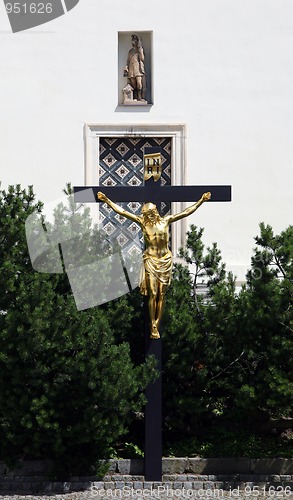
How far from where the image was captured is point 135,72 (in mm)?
16438

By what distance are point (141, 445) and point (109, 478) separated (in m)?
0.63

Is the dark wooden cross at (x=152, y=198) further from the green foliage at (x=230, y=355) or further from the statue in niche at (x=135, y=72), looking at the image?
the statue in niche at (x=135, y=72)

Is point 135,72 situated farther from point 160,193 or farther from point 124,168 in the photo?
point 160,193

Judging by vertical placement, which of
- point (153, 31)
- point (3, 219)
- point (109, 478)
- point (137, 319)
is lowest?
point (109, 478)

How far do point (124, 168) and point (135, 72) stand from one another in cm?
135

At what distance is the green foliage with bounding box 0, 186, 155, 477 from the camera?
36.2ft

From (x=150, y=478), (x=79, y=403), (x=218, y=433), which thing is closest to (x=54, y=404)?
(x=79, y=403)

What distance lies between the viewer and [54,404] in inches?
443

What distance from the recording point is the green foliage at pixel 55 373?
11.0 meters

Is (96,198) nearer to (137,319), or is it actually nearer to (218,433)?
(137,319)

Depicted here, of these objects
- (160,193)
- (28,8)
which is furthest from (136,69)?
(160,193)

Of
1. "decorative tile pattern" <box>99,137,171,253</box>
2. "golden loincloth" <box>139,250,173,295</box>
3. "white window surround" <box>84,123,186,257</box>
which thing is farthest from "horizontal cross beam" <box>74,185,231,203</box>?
"decorative tile pattern" <box>99,137,171,253</box>

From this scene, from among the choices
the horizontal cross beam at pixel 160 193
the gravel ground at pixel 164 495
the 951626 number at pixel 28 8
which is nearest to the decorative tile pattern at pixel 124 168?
the 951626 number at pixel 28 8

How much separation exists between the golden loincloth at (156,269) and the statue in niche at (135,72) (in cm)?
557
